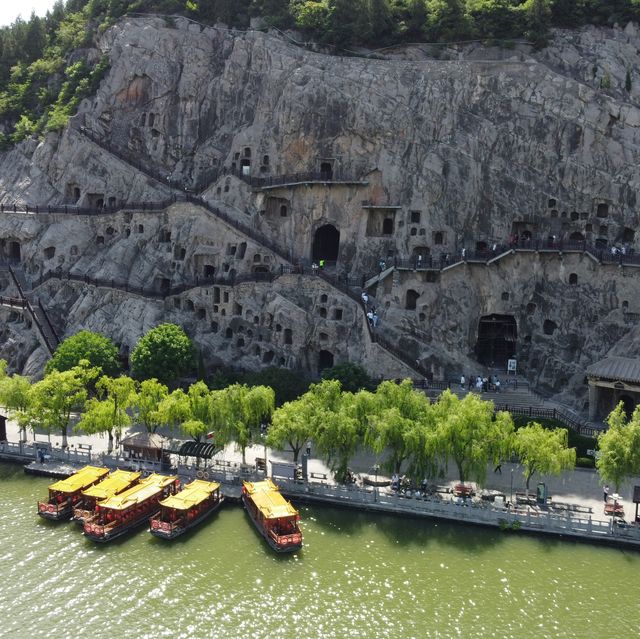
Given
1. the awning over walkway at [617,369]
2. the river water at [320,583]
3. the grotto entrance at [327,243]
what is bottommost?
the river water at [320,583]

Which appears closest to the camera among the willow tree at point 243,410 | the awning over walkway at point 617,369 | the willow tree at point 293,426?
the willow tree at point 293,426

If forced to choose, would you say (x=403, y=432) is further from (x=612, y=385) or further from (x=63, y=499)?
(x=63, y=499)

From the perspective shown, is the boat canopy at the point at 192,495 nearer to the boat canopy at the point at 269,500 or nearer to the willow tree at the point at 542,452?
the boat canopy at the point at 269,500

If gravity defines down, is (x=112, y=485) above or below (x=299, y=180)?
below

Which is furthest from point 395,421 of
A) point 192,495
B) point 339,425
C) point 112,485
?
point 112,485

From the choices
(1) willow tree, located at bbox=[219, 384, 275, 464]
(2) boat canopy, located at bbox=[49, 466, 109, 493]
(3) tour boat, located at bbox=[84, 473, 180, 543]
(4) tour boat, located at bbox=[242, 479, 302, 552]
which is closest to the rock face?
(1) willow tree, located at bbox=[219, 384, 275, 464]

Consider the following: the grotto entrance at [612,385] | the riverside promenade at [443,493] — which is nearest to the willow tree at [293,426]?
the riverside promenade at [443,493]
